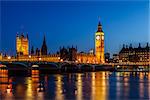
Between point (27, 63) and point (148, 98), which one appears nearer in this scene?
point (148, 98)

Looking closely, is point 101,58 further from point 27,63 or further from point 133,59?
point 27,63

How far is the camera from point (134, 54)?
100 metres

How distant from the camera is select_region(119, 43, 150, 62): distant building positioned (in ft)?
320

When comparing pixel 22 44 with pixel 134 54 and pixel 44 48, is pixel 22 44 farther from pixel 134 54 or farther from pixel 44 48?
pixel 134 54

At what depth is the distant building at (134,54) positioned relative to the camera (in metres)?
97.6

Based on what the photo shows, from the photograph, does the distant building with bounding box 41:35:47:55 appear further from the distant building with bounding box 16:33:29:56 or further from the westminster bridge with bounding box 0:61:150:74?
the westminster bridge with bounding box 0:61:150:74

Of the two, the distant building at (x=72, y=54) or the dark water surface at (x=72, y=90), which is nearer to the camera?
the dark water surface at (x=72, y=90)

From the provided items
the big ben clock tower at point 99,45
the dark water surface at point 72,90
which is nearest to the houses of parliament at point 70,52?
the big ben clock tower at point 99,45

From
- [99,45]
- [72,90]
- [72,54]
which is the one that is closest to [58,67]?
[72,54]

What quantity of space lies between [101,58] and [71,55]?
813 centimetres

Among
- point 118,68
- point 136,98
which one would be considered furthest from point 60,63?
point 136,98

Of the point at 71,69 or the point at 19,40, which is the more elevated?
the point at 19,40

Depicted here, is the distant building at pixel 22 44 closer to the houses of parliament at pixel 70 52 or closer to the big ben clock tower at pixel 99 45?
the houses of parliament at pixel 70 52

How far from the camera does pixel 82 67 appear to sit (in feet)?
246
